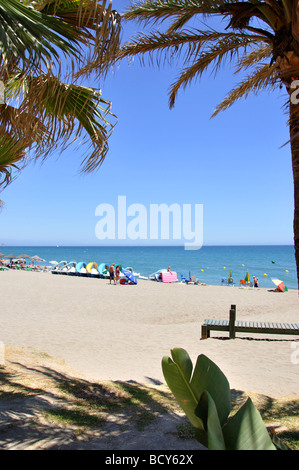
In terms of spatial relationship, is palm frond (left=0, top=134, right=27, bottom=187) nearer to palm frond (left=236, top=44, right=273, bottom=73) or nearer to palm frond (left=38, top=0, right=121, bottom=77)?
palm frond (left=38, top=0, right=121, bottom=77)

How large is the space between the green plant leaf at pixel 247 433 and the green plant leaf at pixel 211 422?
0.26 ft

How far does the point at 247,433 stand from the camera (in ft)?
3.04

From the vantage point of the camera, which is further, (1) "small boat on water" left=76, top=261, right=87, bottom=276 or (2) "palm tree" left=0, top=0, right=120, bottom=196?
(1) "small boat on water" left=76, top=261, right=87, bottom=276

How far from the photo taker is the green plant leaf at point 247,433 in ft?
2.98

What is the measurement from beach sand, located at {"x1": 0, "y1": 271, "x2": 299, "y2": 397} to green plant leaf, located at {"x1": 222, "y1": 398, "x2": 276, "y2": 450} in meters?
5.22

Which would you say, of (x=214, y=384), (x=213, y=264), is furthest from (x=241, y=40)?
(x=213, y=264)

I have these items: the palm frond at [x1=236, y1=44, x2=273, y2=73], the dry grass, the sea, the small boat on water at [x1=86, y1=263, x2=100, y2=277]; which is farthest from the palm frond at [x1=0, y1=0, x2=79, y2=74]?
the sea

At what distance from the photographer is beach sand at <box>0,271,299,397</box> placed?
6520mm

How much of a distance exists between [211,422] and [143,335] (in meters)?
9.15

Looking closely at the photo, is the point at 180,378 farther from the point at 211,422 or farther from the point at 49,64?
the point at 49,64

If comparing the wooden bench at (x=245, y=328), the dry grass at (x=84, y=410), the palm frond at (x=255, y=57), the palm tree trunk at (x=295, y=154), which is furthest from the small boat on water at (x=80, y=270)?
the palm tree trunk at (x=295, y=154)

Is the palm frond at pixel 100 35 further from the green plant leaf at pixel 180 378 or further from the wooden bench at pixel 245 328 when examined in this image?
the wooden bench at pixel 245 328

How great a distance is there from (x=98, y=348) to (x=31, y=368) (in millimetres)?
2640
